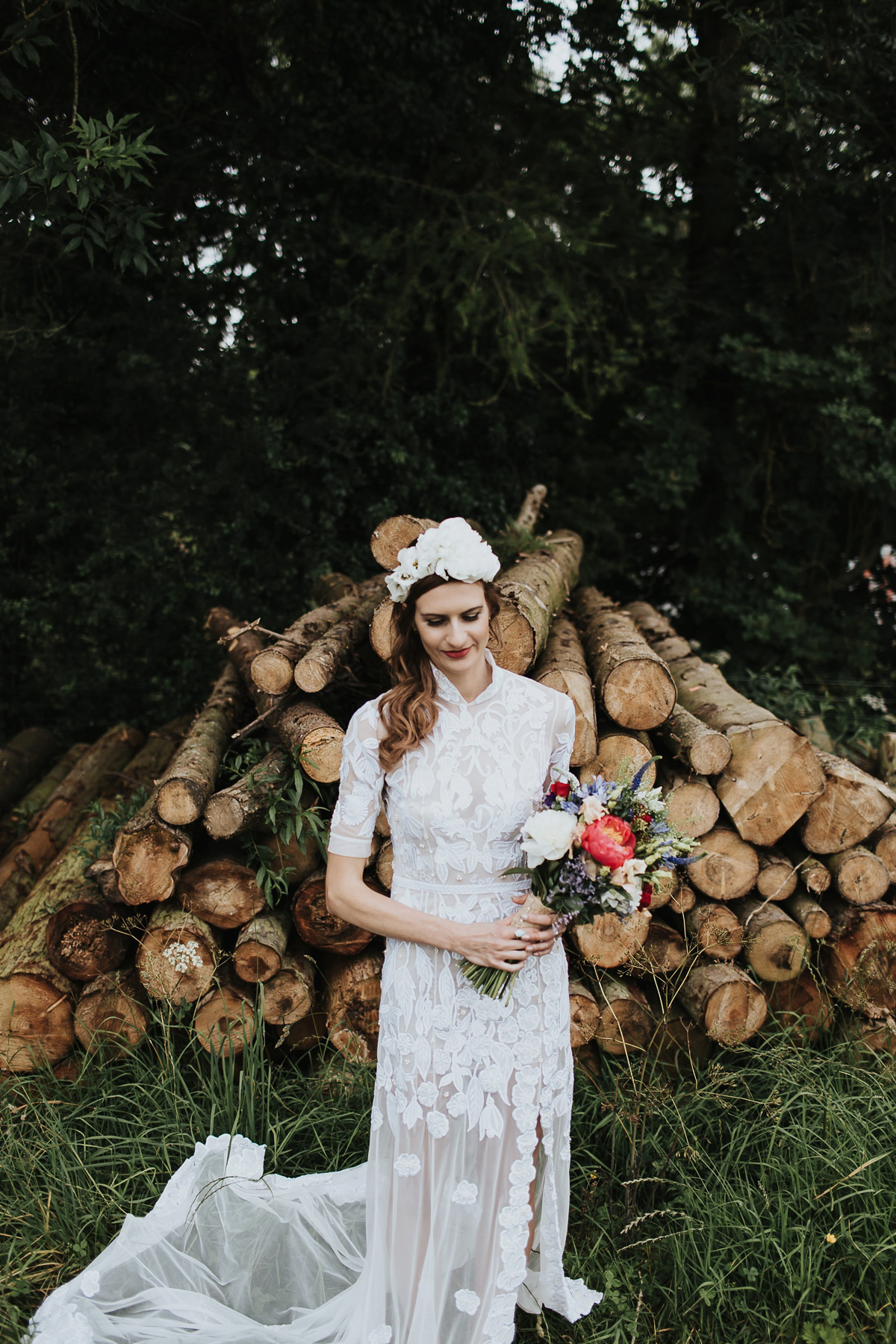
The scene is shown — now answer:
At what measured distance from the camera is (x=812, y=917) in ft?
10.4

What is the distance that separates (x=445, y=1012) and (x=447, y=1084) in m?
0.18

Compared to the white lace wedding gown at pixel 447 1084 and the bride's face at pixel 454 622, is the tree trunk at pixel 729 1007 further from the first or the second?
the bride's face at pixel 454 622

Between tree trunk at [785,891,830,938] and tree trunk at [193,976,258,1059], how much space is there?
2079 millimetres

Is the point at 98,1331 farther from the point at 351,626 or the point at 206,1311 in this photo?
the point at 351,626

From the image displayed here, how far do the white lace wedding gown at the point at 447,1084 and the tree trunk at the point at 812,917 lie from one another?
4.64ft

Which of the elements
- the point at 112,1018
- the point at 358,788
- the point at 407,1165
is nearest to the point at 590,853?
the point at 358,788

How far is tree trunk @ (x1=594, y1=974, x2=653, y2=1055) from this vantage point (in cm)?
313

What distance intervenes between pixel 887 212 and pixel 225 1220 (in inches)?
291

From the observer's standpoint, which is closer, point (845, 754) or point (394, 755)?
point (394, 755)

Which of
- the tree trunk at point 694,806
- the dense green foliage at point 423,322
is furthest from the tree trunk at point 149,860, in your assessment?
the dense green foliage at point 423,322

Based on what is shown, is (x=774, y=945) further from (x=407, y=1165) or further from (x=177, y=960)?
(x=177, y=960)

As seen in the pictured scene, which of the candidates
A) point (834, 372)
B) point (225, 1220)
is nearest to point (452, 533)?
point (225, 1220)

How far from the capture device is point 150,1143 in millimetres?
2754

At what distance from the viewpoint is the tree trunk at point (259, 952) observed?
2986 millimetres
